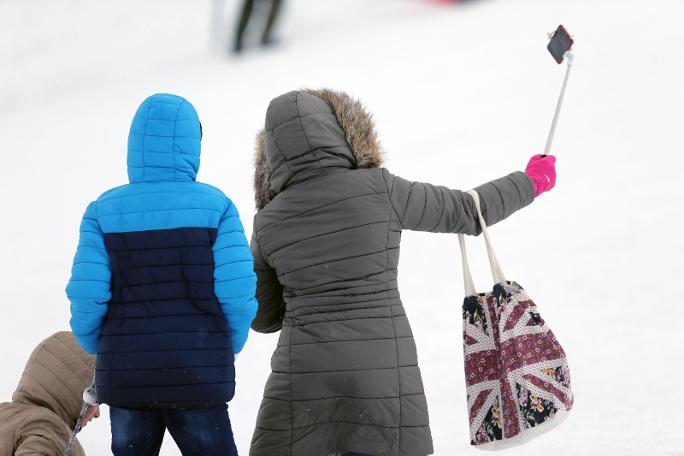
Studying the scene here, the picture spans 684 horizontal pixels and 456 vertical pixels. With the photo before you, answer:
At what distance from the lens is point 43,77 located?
12.3 metres

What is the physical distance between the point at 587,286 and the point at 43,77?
29.4ft

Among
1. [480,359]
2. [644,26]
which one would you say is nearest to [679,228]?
[480,359]

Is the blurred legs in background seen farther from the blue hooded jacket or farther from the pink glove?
the blue hooded jacket

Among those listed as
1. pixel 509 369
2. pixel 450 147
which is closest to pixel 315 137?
pixel 509 369

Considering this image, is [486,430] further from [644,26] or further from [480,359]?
[644,26]

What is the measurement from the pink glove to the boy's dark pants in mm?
1081

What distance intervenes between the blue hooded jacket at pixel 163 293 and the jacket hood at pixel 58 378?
63 cm

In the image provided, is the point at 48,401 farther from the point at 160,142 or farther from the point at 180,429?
the point at 160,142

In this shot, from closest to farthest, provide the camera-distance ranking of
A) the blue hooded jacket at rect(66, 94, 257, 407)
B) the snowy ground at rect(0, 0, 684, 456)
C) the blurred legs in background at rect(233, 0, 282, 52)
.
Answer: the blue hooded jacket at rect(66, 94, 257, 407), the snowy ground at rect(0, 0, 684, 456), the blurred legs in background at rect(233, 0, 282, 52)

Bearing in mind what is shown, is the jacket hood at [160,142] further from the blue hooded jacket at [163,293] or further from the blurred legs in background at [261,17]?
the blurred legs in background at [261,17]

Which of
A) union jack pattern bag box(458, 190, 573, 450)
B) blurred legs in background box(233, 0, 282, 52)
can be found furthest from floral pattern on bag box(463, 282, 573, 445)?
blurred legs in background box(233, 0, 282, 52)

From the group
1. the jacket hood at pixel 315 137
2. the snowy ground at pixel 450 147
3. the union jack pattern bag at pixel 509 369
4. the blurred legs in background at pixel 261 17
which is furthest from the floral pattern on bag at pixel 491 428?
the blurred legs in background at pixel 261 17

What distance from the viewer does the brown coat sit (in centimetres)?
286

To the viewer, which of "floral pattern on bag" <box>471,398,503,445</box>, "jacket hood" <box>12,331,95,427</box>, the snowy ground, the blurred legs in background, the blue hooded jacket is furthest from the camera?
the blurred legs in background
